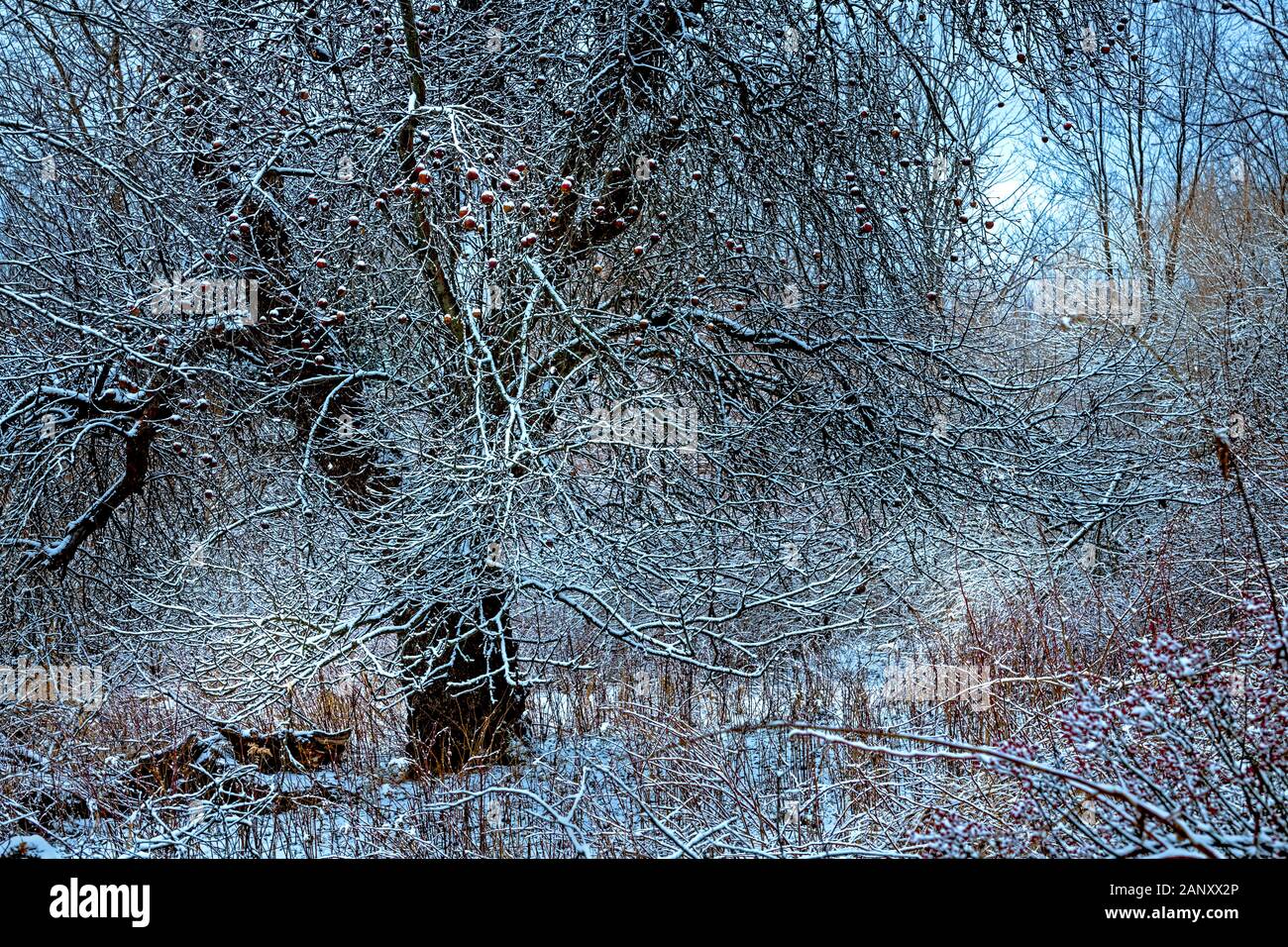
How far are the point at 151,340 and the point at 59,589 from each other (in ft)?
3.94

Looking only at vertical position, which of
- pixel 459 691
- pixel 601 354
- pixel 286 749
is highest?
pixel 601 354

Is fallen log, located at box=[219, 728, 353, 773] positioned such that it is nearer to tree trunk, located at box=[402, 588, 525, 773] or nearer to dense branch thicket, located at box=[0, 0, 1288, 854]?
dense branch thicket, located at box=[0, 0, 1288, 854]

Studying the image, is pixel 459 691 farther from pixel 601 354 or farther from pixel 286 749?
pixel 601 354

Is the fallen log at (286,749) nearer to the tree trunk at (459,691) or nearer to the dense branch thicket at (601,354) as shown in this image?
the dense branch thicket at (601,354)

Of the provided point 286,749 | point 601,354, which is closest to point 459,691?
point 286,749

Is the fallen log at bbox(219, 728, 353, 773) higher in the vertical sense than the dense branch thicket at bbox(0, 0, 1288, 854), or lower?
lower

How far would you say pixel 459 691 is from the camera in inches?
126

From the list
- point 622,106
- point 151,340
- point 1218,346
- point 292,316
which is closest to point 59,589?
point 151,340

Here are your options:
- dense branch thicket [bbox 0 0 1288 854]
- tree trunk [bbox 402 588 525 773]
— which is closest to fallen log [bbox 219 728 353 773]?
dense branch thicket [bbox 0 0 1288 854]

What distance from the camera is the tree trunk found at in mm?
3018

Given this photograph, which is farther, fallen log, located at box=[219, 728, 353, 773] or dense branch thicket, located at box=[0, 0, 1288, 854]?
dense branch thicket, located at box=[0, 0, 1288, 854]

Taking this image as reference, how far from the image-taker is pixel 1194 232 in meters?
3.87

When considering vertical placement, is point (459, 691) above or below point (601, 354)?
below

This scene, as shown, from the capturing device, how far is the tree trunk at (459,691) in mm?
3018
